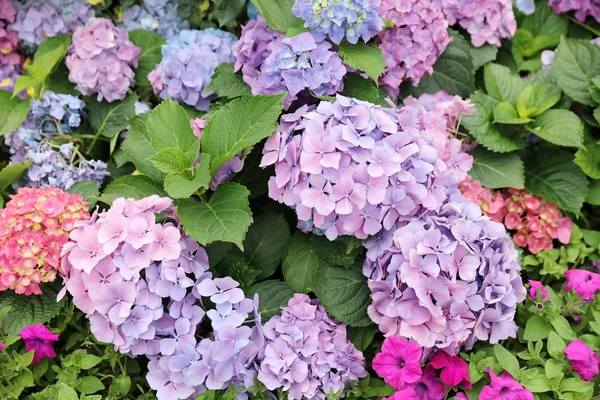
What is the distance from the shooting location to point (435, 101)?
250 cm

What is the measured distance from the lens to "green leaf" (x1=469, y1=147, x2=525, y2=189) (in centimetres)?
239

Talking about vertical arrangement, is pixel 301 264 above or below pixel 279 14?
below

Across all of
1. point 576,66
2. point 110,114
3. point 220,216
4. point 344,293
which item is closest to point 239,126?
point 220,216

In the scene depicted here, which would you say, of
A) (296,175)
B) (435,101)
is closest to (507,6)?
(435,101)

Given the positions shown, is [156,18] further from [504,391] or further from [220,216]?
[504,391]

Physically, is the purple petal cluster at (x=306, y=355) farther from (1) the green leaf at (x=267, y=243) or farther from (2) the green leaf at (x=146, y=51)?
(2) the green leaf at (x=146, y=51)

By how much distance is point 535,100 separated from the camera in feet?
8.31

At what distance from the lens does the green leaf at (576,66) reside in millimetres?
2553

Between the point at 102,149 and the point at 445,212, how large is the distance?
4.84 feet

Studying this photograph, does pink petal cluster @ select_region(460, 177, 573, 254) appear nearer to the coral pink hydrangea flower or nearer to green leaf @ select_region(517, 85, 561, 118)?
green leaf @ select_region(517, 85, 561, 118)

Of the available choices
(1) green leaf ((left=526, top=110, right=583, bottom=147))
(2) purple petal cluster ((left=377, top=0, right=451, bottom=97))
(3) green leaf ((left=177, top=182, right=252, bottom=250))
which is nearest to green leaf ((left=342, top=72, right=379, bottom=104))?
(2) purple petal cluster ((left=377, top=0, right=451, bottom=97))

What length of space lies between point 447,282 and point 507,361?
30 centimetres

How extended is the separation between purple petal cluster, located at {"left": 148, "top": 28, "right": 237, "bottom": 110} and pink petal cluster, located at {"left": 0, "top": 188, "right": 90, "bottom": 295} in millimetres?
617

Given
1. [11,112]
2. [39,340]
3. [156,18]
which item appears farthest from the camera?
[156,18]
